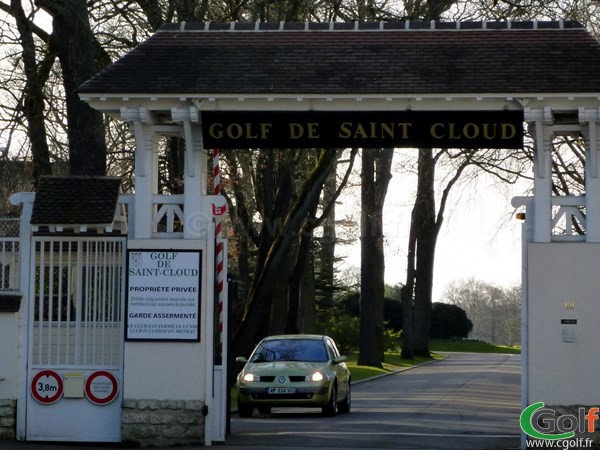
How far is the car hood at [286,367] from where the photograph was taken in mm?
23453

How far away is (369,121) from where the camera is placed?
1656cm

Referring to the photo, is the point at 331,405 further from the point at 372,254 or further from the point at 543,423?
the point at 372,254

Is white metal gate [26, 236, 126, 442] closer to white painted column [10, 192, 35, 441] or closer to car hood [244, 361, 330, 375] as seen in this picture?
white painted column [10, 192, 35, 441]

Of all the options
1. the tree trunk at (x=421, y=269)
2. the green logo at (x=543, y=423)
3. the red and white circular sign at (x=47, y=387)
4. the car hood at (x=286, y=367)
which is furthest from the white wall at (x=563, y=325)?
the tree trunk at (x=421, y=269)

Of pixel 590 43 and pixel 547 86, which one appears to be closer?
pixel 547 86

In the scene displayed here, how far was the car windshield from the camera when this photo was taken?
24.3 m

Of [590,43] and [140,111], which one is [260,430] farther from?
[590,43]

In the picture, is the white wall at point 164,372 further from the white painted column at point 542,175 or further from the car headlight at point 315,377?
the car headlight at point 315,377

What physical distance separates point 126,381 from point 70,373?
0.84 m

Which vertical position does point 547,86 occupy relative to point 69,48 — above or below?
below

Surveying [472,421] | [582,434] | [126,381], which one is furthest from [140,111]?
[472,421]

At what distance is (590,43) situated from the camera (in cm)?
1708

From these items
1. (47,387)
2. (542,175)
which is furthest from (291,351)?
(542,175)

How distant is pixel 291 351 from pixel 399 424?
13.0 feet
